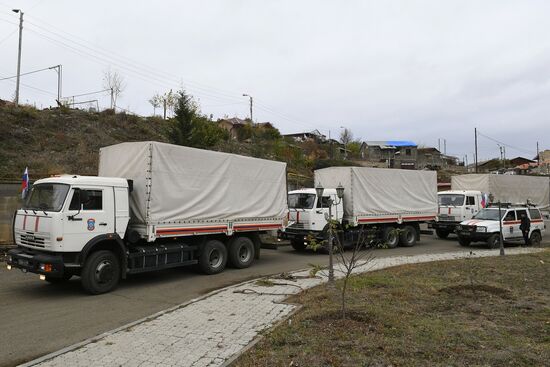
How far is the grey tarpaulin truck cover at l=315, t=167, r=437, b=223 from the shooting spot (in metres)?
17.7

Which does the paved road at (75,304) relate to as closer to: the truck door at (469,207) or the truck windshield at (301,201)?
the truck windshield at (301,201)

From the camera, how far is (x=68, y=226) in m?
9.04

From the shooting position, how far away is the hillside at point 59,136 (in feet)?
78.4

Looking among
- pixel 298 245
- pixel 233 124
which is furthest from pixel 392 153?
pixel 298 245

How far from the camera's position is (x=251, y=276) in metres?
11.9

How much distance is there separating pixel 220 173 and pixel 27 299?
5.66 m

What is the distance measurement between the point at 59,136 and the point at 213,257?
21.5 meters

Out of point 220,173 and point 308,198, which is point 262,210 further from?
point 308,198

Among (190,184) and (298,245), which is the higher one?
(190,184)

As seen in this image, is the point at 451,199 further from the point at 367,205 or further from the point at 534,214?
the point at 367,205

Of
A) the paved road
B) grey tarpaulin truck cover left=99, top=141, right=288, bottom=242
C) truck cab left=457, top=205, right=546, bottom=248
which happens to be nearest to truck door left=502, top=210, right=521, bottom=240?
truck cab left=457, top=205, right=546, bottom=248

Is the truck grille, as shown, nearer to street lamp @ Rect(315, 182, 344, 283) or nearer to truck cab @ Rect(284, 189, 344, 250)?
street lamp @ Rect(315, 182, 344, 283)

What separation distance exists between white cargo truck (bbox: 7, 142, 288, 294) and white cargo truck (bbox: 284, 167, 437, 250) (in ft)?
8.03

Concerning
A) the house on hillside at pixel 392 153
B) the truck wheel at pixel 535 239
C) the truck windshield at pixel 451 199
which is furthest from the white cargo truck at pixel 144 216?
the house on hillside at pixel 392 153
